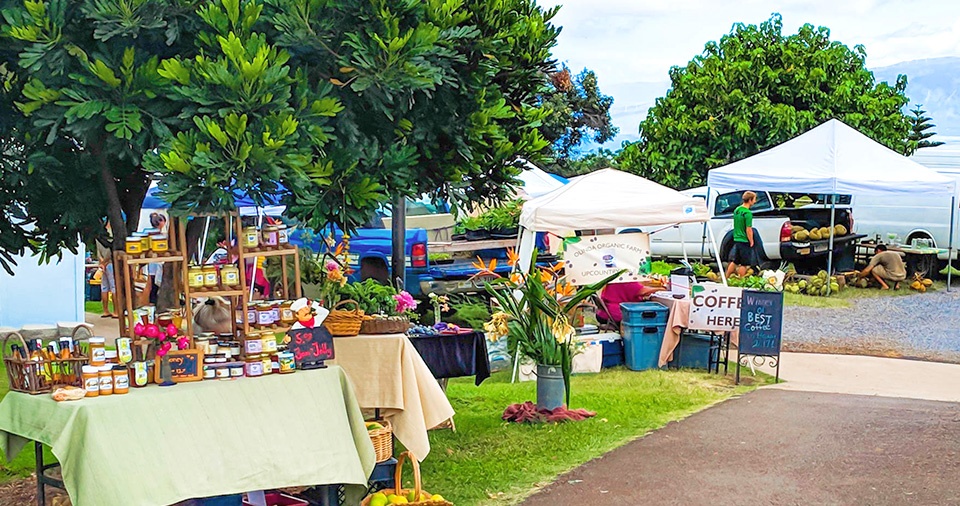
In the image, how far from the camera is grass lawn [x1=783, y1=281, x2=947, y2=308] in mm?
16625

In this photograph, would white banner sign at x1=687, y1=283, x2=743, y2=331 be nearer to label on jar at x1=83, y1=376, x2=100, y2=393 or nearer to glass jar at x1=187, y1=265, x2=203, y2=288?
glass jar at x1=187, y1=265, x2=203, y2=288

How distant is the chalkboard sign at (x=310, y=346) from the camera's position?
5.80 m

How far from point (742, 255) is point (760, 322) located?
8912 millimetres

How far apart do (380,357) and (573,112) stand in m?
26.3

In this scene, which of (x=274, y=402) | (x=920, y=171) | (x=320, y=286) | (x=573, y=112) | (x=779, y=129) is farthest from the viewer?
(x=573, y=112)

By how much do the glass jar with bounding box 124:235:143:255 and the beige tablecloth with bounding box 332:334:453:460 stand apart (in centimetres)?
160

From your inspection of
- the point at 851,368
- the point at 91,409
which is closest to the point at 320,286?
the point at 91,409

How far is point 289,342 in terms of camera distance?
19.0 feet

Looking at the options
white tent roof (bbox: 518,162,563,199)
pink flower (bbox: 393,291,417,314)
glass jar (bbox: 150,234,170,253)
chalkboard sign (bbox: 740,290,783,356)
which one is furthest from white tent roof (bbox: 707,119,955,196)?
glass jar (bbox: 150,234,170,253)

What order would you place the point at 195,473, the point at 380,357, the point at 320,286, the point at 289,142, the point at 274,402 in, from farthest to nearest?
the point at 320,286 → the point at 380,357 → the point at 274,402 → the point at 195,473 → the point at 289,142

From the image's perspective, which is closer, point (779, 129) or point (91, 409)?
point (91, 409)

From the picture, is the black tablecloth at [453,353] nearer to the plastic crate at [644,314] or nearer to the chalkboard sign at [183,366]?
the chalkboard sign at [183,366]

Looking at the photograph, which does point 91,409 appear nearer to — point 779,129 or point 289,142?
point 289,142

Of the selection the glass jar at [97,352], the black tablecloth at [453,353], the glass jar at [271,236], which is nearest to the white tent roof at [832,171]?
the black tablecloth at [453,353]
